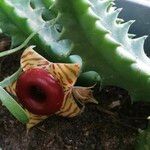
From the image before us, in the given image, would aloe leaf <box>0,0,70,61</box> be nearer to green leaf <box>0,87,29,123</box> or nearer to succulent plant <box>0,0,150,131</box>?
succulent plant <box>0,0,150,131</box>

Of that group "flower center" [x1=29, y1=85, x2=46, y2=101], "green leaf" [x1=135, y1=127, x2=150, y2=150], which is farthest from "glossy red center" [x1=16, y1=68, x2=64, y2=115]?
"green leaf" [x1=135, y1=127, x2=150, y2=150]

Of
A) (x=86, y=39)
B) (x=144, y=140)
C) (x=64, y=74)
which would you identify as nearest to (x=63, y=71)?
(x=64, y=74)

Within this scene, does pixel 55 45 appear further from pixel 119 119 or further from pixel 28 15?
pixel 119 119

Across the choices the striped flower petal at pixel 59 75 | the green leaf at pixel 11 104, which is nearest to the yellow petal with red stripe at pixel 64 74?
the striped flower petal at pixel 59 75

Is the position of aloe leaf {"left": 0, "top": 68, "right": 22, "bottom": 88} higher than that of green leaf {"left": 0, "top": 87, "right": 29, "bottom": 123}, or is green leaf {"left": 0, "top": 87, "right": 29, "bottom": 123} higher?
aloe leaf {"left": 0, "top": 68, "right": 22, "bottom": 88}

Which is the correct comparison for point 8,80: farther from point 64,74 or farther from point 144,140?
point 144,140

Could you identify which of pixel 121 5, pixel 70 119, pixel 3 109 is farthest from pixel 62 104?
pixel 121 5

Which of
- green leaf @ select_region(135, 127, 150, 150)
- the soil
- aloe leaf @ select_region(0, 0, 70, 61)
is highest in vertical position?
aloe leaf @ select_region(0, 0, 70, 61)

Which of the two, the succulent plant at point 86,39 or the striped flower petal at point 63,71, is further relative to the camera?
the striped flower petal at point 63,71

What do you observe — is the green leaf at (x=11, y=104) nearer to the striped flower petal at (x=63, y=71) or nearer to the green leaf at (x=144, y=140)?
the striped flower petal at (x=63, y=71)
